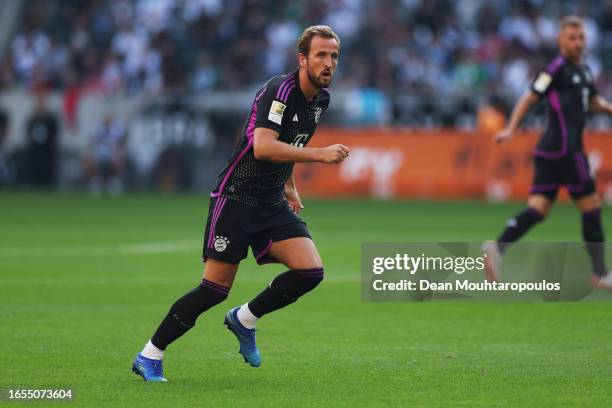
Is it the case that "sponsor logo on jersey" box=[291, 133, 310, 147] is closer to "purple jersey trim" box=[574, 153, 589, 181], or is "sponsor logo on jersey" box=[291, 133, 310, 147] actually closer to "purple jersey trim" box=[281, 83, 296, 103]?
"purple jersey trim" box=[281, 83, 296, 103]

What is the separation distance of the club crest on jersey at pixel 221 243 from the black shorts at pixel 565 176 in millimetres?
5735

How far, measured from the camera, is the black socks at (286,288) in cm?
801

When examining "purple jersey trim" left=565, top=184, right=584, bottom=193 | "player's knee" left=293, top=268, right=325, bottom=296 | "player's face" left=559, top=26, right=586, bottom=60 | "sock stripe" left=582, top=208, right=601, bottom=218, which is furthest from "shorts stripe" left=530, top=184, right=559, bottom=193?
"player's knee" left=293, top=268, right=325, bottom=296

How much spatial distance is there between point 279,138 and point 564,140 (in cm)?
561

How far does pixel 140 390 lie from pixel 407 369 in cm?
179

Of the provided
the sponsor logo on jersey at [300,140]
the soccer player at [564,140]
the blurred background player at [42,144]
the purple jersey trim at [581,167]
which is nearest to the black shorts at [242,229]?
the sponsor logo on jersey at [300,140]

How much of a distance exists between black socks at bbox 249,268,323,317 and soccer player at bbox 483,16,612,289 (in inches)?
193

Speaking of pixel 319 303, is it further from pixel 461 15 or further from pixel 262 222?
pixel 461 15

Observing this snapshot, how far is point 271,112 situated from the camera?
7.62 meters

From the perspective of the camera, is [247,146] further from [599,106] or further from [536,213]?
[599,106]

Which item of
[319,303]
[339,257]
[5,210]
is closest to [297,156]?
[319,303]

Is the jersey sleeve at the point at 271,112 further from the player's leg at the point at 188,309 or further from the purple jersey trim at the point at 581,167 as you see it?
the purple jersey trim at the point at 581,167

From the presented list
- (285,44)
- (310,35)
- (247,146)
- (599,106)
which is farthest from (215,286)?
(285,44)

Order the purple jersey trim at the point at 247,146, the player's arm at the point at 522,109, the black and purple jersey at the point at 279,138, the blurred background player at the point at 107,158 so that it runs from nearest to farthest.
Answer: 1. the black and purple jersey at the point at 279,138
2. the purple jersey trim at the point at 247,146
3. the player's arm at the point at 522,109
4. the blurred background player at the point at 107,158
